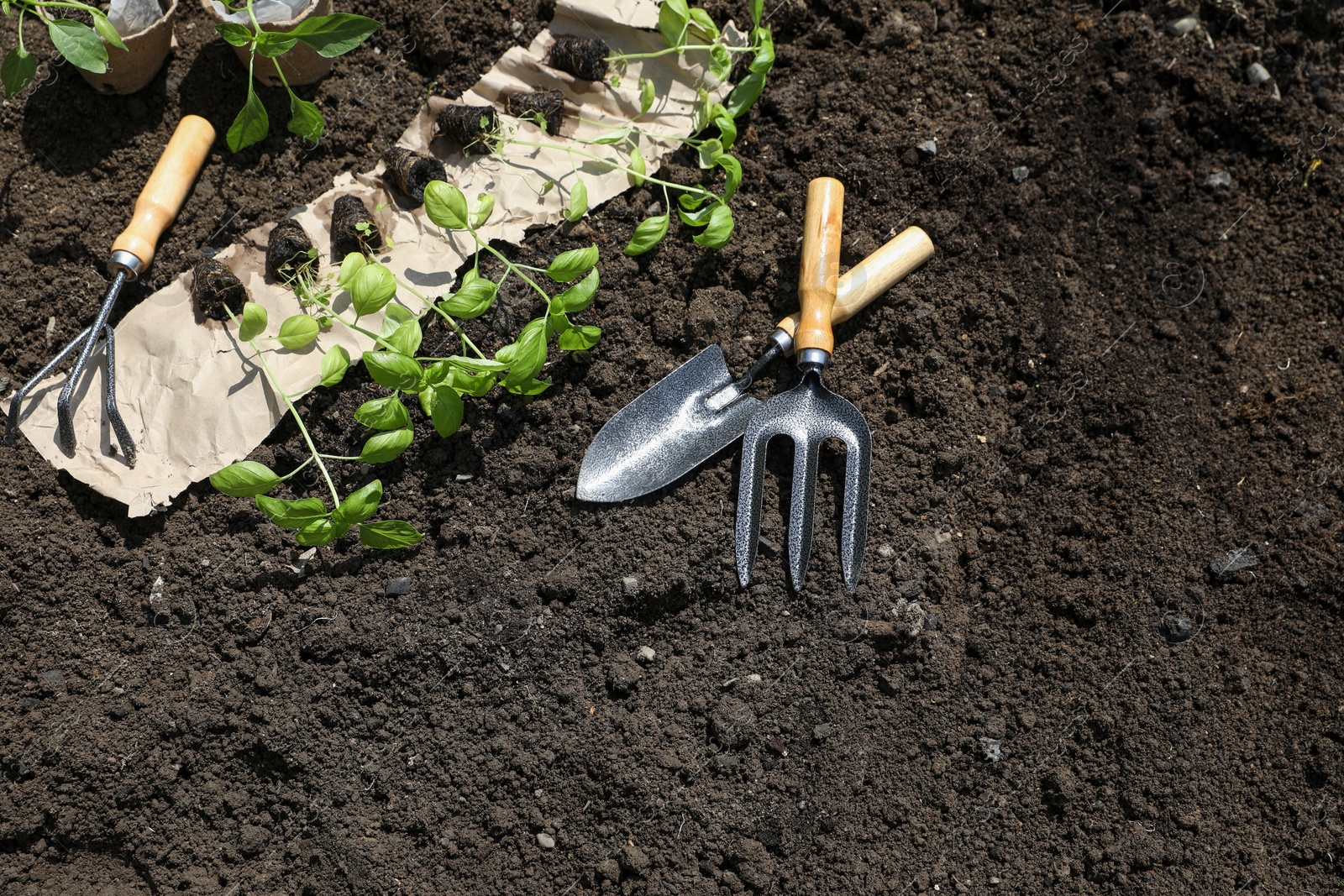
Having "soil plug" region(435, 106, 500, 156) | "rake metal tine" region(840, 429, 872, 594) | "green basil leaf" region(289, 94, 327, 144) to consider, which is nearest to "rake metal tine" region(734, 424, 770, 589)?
"rake metal tine" region(840, 429, 872, 594)

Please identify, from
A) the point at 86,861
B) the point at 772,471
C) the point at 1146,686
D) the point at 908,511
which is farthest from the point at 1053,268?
the point at 86,861

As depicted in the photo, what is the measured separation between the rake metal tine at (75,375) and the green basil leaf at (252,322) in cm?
34

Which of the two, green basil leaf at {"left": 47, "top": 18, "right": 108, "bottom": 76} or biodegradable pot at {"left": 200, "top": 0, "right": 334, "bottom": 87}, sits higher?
green basil leaf at {"left": 47, "top": 18, "right": 108, "bottom": 76}

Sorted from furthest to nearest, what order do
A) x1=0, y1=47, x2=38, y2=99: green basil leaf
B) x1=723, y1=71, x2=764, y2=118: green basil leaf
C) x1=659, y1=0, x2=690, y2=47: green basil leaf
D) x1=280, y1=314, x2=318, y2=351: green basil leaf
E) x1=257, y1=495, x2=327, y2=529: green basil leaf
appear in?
x1=723, y1=71, x2=764, y2=118: green basil leaf < x1=659, y1=0, x2=690, y2=47: green basil leaf < x1=280, y1=314, x2=318, y2=351: green basil leaf < x1=0, y1=47, x2=38, y2=99: green basil leaf < x1=257, y1=495, x2=327, y2=529: green basil leaf

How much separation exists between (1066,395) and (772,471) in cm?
87

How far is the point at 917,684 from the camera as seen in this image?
7.12 feet

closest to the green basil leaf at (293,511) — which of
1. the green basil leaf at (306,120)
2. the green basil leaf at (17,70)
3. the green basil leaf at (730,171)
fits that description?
the green basil leaf at (306,120)

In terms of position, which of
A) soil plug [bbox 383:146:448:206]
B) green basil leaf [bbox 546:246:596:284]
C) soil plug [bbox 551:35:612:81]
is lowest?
green basil leaf [bbox 546:246:596:284]

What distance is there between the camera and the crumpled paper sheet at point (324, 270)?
85.9 inches

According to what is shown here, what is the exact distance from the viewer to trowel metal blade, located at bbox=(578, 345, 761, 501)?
221 cm

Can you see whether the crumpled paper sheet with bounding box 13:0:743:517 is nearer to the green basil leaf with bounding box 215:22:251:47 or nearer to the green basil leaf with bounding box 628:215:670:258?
the green basil leaf with bounding box 628:215:670:258

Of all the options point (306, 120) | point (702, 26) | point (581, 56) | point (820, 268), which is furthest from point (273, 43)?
point (820, 268)

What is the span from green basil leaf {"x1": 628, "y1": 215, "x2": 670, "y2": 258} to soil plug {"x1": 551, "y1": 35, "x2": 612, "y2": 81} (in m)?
0.53

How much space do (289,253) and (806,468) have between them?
5.01 feet
